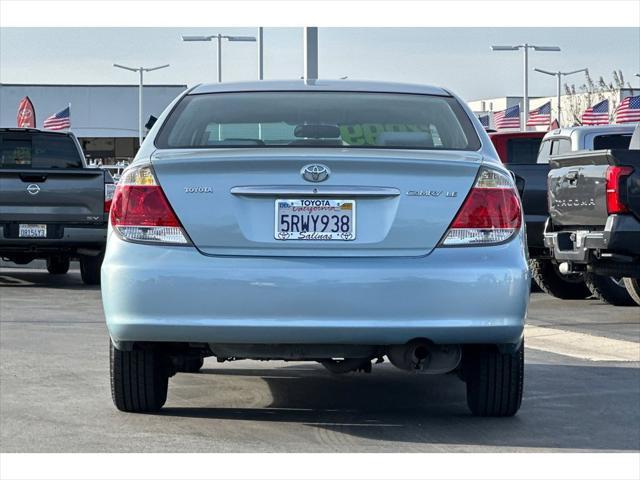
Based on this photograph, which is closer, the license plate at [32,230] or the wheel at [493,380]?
the wheel at [493,380]

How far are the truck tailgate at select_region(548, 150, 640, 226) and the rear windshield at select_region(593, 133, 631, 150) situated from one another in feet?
5.71

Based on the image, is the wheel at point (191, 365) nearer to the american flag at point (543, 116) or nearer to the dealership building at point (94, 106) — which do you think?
the american flag at point (543, 116)

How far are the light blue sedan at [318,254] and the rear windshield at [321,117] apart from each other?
1.21ft

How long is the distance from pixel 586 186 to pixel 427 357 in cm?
661

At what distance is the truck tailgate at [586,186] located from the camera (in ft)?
40.7

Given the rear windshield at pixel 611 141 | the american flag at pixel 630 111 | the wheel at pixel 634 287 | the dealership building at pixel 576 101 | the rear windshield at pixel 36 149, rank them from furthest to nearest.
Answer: the dealership building at pixel 576 101, the american flag at pixel 630 111, the rear windshield at pixel 36 149, the rear windshield at pixel 611 141, the wheel at pixel 634 287

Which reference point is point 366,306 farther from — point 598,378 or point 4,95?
point 4,95

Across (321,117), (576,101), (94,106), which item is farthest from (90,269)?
(576,101)

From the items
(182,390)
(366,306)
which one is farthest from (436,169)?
(182,390)

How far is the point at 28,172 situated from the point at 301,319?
10.6 meters

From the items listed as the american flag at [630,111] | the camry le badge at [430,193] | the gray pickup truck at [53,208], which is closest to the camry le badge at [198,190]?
the camry le badge at [430,193]

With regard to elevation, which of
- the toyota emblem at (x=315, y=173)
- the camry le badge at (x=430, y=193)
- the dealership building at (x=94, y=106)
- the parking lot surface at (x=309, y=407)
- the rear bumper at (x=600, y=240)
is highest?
the dealership building at (x=94, y=106)

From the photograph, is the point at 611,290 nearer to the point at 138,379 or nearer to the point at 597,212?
the point at 597,212

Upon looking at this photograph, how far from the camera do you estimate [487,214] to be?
6.56 metres
